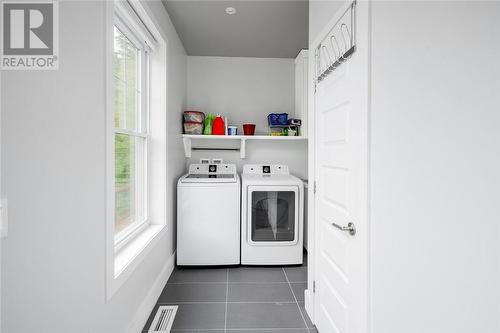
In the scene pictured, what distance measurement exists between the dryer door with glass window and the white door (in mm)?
1085

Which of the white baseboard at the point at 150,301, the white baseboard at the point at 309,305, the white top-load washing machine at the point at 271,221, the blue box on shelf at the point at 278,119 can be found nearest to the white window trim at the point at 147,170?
the white baseboard at the point at 150,301

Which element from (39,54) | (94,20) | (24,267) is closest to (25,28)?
(39,54)

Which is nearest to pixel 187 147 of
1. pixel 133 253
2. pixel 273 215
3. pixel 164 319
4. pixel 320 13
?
pixel 273 215

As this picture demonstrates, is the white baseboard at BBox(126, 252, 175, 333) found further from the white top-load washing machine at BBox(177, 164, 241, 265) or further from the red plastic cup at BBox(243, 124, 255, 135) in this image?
the red plastic cup at BBox(243, 124, 255, 135)

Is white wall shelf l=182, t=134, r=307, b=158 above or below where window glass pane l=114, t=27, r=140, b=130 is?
below

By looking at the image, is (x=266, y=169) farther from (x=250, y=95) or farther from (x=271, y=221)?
(x=250, y=95)

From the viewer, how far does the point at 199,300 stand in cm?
234

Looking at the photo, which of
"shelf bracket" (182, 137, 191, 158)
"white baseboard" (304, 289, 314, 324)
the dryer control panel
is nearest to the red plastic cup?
the dryer control panel

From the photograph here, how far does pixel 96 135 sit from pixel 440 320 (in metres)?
1.79

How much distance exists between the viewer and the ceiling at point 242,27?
248 centimetres

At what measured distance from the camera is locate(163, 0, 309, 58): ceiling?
2.48m

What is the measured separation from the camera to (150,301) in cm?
213

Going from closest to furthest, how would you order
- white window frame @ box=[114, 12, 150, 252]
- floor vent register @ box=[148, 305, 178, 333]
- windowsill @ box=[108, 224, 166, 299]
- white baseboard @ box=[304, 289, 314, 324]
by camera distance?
windowsill @ box=[108, 224, 166, 299]
floor vent register @ box=[148, 305, 178, 333]
white baseboard @ box=[304, 289, 314, 324]
white window frame @ box=[114, 12, 150, 252]

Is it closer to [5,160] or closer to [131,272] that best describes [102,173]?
[5,160]
